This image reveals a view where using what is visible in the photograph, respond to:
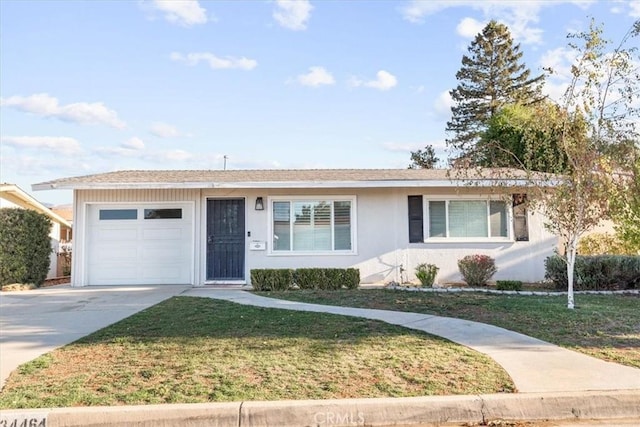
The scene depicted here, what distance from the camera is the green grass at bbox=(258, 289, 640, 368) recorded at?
19.1 ft

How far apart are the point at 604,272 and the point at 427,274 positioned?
3.97 metres

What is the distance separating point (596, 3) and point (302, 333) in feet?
26.8

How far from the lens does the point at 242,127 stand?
17812 mm

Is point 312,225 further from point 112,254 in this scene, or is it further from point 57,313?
point 57,313

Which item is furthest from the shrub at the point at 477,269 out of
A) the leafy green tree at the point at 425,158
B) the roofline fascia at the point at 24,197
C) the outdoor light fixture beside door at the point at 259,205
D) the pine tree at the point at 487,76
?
the leafy green tree at the point at 425,158

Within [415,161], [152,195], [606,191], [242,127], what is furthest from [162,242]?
[415,161]

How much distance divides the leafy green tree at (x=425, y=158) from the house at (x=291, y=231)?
79.6 ft

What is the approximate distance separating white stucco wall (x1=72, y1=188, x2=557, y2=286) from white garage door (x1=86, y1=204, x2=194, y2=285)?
1.04 feet

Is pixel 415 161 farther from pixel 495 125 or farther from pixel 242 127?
pixel 242 127

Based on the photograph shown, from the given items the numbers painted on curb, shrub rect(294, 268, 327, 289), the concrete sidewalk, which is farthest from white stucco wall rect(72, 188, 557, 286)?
the numbers painted on curb

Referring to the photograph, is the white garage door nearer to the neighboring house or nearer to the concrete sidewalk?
the neighboring house

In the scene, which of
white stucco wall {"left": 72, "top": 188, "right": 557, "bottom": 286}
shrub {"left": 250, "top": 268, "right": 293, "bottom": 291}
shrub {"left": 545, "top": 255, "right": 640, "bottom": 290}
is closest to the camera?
shrub {"left": 545, "top": 255, "right": 640, "bottom": 290}

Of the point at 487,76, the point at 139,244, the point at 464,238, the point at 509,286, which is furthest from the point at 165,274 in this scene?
the point at 487,76

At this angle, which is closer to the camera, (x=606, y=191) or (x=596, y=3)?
(x=606, y=191)
